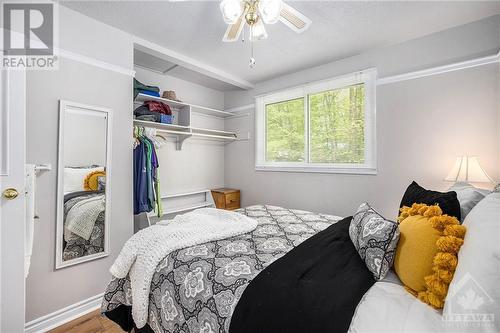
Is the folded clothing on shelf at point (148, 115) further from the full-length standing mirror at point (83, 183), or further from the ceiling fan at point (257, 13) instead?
the ceiling fan at point (257, 13)

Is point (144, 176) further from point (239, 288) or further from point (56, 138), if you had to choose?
point (239, 288)

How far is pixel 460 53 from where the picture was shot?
2135 mm

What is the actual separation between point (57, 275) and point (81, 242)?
28 cm

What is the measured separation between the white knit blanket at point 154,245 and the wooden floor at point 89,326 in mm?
806

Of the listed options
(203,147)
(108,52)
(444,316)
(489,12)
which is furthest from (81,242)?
(489,12)

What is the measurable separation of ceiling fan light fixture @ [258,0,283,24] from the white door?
155cm

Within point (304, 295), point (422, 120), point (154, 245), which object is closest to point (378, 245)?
point (304, 295)

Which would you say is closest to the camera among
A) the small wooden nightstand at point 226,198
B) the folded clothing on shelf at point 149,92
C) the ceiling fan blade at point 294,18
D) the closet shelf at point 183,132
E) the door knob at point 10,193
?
the door knob at point 10,193

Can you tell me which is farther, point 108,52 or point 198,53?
point 198,53

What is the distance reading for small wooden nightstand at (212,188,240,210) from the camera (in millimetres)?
3537

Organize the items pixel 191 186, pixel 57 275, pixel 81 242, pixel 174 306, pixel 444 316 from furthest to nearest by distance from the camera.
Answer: pixel 191 186 → pixel 81 242 → pixel 57 275 → pixel 174 306 → pixel 444 316

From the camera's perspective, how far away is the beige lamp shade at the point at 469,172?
1813 millimetres

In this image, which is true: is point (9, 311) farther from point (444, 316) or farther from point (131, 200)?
point (444, 316)

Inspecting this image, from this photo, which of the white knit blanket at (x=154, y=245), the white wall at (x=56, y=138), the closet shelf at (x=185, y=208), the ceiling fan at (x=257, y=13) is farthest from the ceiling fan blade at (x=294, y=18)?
the closet shelf at (x=185, y=208)
